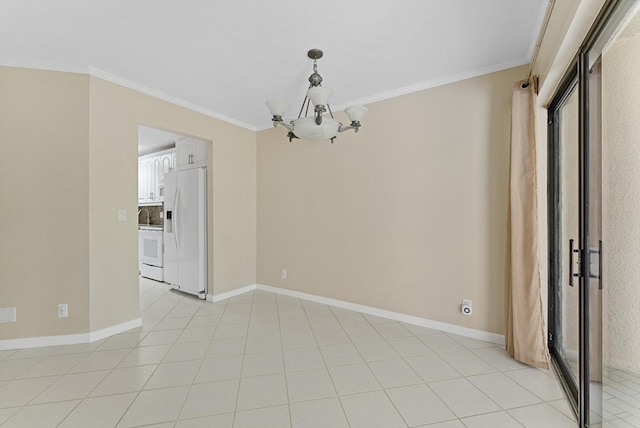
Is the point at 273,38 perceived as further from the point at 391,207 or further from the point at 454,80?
the point at 391,207

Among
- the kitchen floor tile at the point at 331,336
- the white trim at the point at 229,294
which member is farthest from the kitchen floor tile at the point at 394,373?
the white trim at the point at 229,294

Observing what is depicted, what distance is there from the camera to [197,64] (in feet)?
8.41

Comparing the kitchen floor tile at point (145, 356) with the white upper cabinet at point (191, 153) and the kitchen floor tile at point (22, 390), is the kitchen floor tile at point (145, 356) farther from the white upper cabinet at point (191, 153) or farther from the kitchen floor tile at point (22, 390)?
the white upper cabinet at point (191, 153)

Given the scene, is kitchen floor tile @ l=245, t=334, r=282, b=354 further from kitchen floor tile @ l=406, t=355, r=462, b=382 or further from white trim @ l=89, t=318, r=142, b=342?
white trim @ l=89, t=318, r=142, b=342

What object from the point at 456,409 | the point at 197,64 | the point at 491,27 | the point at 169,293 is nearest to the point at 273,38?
the point at 197,64

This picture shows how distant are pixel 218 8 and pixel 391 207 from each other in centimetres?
236

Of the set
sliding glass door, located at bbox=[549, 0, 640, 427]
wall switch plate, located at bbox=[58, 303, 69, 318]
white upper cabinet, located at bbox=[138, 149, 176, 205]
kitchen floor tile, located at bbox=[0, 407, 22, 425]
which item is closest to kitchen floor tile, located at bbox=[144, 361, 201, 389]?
kitchen floor tile, located at bbox=[0, 407, 22, 425]

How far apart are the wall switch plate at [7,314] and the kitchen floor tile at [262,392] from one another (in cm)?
227

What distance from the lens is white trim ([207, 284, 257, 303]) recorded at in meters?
3.83

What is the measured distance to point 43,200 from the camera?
8.38 feet

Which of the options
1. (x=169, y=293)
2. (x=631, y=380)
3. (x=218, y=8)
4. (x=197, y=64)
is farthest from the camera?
(x=169, y=293)

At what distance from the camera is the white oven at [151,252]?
487cm

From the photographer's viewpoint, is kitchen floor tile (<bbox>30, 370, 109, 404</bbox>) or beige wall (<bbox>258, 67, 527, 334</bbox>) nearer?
kitchen floor tile (<bbox>30, 370, 109, 404</bbox>)

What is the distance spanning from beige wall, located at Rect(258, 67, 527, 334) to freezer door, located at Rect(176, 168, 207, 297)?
1092 mm
